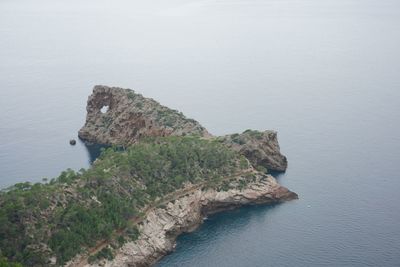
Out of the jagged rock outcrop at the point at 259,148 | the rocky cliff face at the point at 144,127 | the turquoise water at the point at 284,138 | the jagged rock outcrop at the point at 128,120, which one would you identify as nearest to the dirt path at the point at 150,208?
the turquoise water at the point at 284,138

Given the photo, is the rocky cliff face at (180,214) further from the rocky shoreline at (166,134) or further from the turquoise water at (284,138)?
the turquoise water at (284,138)

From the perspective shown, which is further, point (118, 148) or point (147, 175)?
point (118, 148)

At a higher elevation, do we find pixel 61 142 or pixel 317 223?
pixel 61 142

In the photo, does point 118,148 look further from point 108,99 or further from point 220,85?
point 220,85

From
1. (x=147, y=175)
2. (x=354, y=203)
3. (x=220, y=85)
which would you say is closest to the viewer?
(x=147, y=175)

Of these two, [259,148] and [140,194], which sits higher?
[259,148]

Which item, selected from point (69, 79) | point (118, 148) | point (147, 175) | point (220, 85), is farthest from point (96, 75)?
point (147, 175)

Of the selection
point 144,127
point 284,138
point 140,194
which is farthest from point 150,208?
point 284,138

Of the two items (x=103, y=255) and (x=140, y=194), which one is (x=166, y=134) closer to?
(x=140, y=194)
